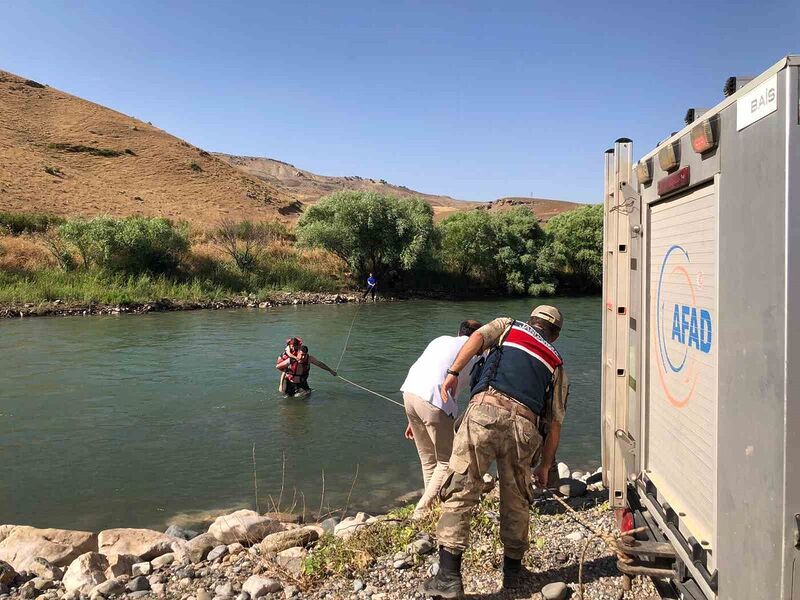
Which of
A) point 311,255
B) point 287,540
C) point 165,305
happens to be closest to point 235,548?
point 287,540

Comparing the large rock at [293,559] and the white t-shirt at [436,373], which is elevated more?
the white t-shirt at [436,373]

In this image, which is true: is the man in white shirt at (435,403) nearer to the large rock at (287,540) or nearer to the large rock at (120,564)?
the large rock at (287,540)

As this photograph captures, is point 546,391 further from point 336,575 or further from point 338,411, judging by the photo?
point 338,411

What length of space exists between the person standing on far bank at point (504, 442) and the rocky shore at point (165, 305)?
28.3 m

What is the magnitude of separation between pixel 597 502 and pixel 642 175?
322 centimetres

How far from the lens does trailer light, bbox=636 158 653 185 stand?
406cm

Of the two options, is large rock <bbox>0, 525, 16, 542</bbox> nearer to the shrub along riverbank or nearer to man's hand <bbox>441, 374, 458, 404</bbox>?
man's hand <bbox>441, 374, 458, 404</bbox>

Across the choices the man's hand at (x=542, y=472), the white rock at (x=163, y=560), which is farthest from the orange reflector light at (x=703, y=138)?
the white rock at (x=163, y=560)

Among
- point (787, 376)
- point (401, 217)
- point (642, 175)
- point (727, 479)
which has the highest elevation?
point (401, 217)

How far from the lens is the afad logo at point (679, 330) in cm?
326

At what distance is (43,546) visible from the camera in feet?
18.3

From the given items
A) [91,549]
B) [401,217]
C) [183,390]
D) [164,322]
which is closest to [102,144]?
[401,217]

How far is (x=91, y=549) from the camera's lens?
585cm

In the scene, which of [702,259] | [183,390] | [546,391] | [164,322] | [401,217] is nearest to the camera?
[702,259]
